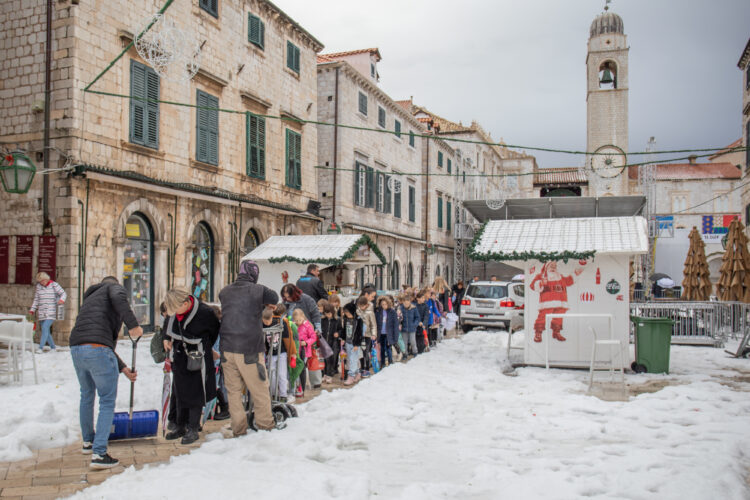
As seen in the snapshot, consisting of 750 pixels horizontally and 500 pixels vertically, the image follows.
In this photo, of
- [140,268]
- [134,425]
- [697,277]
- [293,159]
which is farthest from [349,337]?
[697,277]

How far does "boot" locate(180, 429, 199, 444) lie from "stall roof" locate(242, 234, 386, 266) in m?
7.93

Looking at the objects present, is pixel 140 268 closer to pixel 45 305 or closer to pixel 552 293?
pixel 45 305

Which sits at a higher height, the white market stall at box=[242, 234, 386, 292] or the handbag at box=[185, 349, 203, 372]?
the white market stall at box=[242, 234, 386, 292]

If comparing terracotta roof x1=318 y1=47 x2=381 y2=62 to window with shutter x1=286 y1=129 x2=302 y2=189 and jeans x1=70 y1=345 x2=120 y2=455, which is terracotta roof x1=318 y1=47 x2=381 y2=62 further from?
Result: jeans x1=70 y1=345 x2=120 y2=455

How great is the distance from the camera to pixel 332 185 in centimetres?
2397

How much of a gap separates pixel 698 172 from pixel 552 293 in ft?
170

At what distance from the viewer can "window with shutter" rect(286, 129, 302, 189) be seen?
20375 mm

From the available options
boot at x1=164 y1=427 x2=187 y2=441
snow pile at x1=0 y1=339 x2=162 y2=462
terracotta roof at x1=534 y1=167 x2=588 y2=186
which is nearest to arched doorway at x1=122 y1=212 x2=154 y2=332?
snow pile at x1=0 y1=339 x2=162 y2=462

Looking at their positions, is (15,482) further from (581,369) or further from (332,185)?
(332,185)

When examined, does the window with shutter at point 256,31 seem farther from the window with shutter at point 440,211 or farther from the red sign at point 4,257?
the window with shutter at point 440,211

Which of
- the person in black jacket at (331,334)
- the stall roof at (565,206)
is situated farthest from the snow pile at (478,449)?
the stall roof at (565,206)

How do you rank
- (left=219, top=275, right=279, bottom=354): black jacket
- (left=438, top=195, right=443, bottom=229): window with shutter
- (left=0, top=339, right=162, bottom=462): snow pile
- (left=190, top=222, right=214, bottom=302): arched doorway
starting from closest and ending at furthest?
(left=0, top=339, right=162, bottom=462): snow pile, (left=219, top=275, right=279, bottom=354): black jacket, (left=190, top=222, right=214, bottom=302): arched doorway, (left=438, top=195, right=443, bottom=229): window with shutter

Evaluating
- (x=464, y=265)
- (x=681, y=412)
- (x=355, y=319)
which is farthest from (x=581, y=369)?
(x=464, y=265)

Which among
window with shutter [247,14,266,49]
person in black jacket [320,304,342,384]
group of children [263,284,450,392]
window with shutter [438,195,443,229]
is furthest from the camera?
window with shutter [438,195,443,229]
